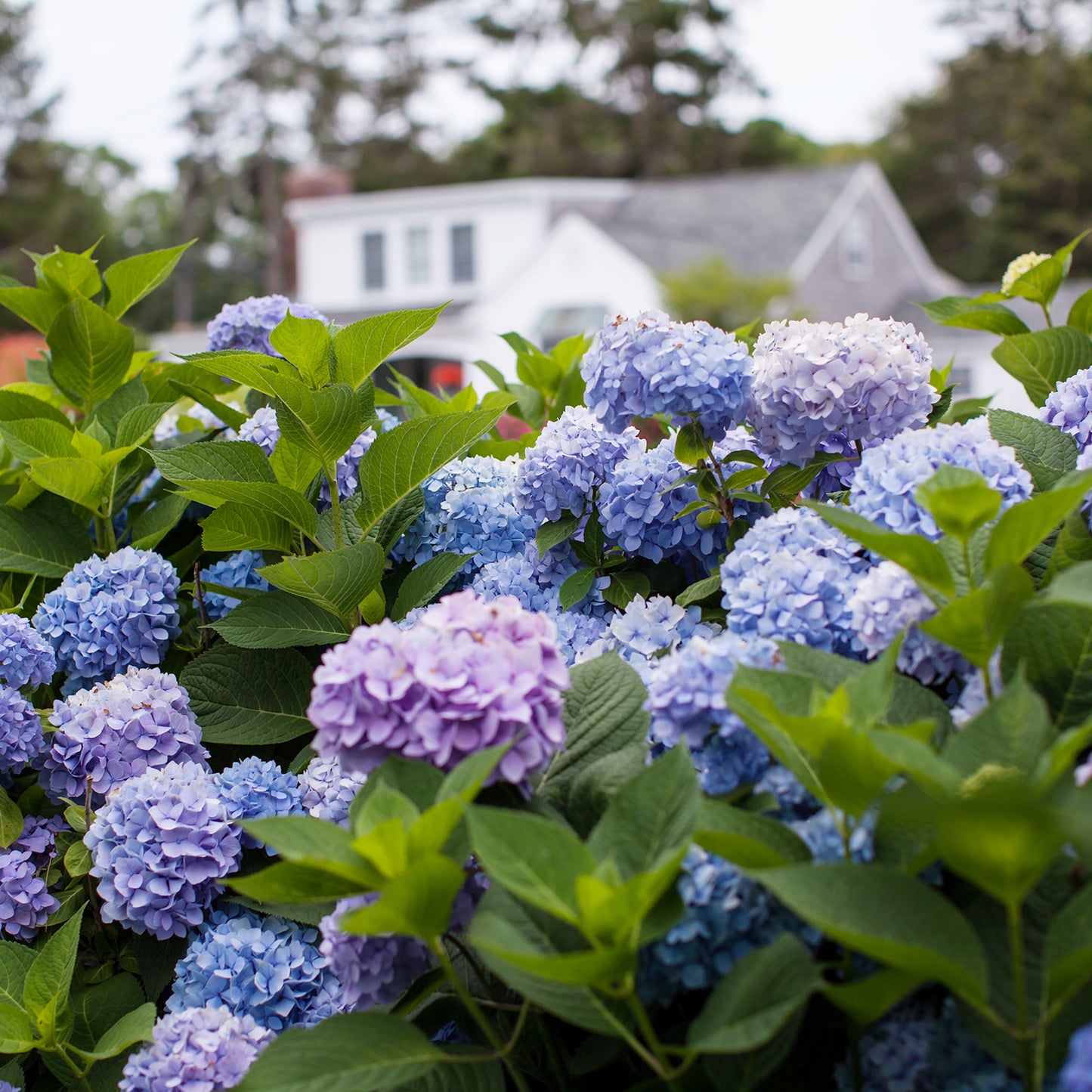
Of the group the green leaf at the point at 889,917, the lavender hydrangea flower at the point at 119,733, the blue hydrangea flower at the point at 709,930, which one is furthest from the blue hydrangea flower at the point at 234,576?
the green leaf at the point at 889,917

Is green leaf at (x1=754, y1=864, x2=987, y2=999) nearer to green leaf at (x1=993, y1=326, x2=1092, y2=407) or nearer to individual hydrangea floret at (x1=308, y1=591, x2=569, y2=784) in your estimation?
individual hydrangea floret at (x1=308, y1=591, x2=569, y2=784)

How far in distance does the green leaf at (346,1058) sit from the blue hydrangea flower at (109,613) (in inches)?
33.1

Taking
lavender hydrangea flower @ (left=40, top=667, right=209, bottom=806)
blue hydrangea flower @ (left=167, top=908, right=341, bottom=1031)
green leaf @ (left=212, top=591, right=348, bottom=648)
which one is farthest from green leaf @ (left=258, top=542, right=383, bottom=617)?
blue hydrangea flower @ (left=167, top=908, right=341, bottom=1031)

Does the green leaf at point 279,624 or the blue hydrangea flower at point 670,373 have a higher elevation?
the blue hydrangea flower at point 670,373

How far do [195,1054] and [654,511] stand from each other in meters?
0.81

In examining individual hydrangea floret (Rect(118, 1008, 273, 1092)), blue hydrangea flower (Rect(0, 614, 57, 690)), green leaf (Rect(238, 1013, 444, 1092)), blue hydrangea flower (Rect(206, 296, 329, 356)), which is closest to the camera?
green leaf (Rect(238, 1013, 444, 1092))

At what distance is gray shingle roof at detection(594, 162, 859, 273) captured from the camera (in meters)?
24.0

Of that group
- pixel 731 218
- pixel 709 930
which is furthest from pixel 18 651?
pixel 731 218

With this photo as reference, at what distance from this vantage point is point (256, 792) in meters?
1.43

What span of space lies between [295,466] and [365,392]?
14 centimetres

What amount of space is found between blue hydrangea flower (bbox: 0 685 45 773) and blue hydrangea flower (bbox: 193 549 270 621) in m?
0.30

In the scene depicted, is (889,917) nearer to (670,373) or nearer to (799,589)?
(799,589)

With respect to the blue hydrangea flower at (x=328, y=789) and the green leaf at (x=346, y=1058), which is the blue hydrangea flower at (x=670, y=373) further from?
the green leaf at (x=346, y=1058)

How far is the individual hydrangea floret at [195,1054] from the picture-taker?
1170 millimetres
